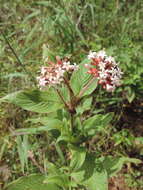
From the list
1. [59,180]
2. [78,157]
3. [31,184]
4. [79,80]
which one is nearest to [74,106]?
[79,80]

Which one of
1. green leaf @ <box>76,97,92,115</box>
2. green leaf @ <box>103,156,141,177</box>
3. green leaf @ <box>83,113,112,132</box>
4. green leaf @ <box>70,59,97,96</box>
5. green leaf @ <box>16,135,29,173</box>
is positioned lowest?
green leaf @ <box>103,156,141,177</box>

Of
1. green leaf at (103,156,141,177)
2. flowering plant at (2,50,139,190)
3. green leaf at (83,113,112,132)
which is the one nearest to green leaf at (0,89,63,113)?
flowering plant at (2,50,139,190)

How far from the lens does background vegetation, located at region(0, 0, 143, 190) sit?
248cm

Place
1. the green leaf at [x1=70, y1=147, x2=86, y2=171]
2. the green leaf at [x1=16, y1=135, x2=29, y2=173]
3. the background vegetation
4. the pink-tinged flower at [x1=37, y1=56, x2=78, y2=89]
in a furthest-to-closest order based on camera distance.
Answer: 1. the background vegetation
2. the green leaf at [x1=16, y1=135, x2=29, y2=173]
3. the green leaf at [x1=70, y1=147, x2=86, y2=171]
4. the pink-tinged flower at [x1=37, y1=56, x2=78, y2=89]

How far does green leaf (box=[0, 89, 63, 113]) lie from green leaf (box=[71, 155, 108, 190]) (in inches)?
18.7

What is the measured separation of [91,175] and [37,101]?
0.64 metres

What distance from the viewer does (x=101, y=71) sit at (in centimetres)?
160

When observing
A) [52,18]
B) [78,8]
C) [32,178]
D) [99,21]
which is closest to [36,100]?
[32,178]

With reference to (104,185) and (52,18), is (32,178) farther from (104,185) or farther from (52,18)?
(52,18)

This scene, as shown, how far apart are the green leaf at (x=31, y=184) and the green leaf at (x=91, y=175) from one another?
7.7 inches

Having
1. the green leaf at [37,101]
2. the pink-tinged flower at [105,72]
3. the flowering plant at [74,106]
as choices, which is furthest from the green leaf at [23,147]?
the pink-tinged flower at [105,72]

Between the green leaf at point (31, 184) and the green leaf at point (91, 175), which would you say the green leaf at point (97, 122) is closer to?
the green leaf at point (91, 175)

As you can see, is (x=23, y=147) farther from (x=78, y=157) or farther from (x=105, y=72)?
(x=105, y=72)

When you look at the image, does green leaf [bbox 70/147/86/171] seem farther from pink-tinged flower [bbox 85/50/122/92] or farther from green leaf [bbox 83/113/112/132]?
pink-tinged flower [bbox 85/50/122/92]
